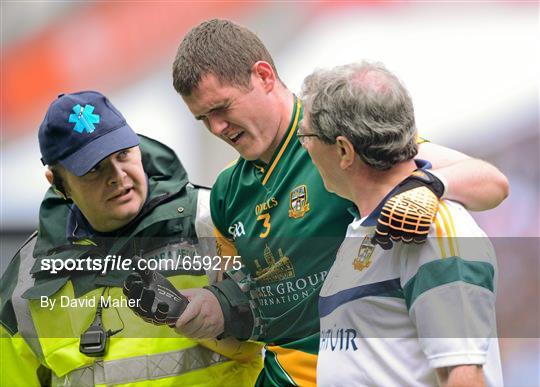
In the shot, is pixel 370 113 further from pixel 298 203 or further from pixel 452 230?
pixel 298 203

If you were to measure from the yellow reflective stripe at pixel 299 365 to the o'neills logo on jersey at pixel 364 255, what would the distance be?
0.48 m

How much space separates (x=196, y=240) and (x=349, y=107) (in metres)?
0.82

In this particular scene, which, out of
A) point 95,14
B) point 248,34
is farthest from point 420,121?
point 95,14

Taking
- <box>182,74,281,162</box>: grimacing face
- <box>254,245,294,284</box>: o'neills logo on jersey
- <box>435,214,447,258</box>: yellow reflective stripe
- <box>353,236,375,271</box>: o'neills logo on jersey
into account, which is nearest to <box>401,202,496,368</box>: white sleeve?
<box>435,214,447,258</box>: yellow reflective stripe

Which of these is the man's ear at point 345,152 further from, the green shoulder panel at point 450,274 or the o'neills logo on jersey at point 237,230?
the o'neills logo on jersey at point 237,230

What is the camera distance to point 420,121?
10.3 ft

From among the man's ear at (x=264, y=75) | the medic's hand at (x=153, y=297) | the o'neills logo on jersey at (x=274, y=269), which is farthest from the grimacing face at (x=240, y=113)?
the medic's hand at (x=153, y=297)

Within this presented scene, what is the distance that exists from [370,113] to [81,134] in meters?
0.93

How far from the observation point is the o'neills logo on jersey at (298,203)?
204cm

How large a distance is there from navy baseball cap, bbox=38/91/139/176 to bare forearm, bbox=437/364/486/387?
1.10 meters

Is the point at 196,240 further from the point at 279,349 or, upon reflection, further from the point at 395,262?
the point at 395,262

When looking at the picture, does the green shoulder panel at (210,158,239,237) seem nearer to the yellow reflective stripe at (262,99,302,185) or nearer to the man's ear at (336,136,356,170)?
the yellow reflective stripe at (262,99,302,185)

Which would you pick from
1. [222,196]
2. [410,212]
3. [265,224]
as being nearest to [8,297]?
[222,196]

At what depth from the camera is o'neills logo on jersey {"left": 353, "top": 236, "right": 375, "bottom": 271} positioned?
5.42 ft
